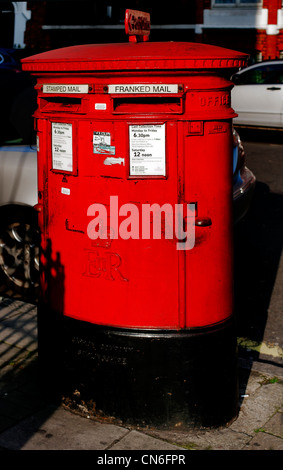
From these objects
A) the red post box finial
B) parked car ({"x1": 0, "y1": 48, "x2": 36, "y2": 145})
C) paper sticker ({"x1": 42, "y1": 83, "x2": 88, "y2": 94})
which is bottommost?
parked car ({"x1": 0, "y1": 48, "x2": 36, "y2": 145})

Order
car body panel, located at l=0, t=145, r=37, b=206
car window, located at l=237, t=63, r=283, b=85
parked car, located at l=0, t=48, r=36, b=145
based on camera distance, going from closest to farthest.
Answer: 1. car body panel, located at l=0, t=145, r=37, b=206
2. parked car, located at l=0, t=48, r=36, b=145
3. car window, located at l=237, t=63, r=283, b=85

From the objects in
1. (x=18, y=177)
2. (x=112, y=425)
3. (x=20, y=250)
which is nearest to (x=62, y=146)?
(x=112, y=425)

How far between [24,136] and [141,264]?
117 inches

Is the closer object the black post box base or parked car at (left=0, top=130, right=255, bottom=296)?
the black post box base

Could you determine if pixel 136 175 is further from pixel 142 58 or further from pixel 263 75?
pixel 263 75

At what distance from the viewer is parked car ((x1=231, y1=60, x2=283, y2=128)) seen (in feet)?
44.2

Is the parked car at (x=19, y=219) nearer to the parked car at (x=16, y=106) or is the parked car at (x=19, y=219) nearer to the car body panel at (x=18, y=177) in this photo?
the car body panel at (x=18, y=177)

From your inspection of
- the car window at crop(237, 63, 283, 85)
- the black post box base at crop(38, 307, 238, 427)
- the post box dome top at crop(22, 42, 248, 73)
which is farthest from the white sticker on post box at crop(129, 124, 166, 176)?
the car window at crop(237, 63, 283, 85)

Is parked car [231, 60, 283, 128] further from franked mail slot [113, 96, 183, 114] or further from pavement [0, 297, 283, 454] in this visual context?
franked mail slot [113, 96, 183, 114]

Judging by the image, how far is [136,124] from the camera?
3545 mm

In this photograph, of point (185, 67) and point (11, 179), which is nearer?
point (185, 67)

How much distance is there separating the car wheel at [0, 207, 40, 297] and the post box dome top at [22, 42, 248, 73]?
228 cm

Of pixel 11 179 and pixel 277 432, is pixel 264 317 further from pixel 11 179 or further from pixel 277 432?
pixel 11 179
